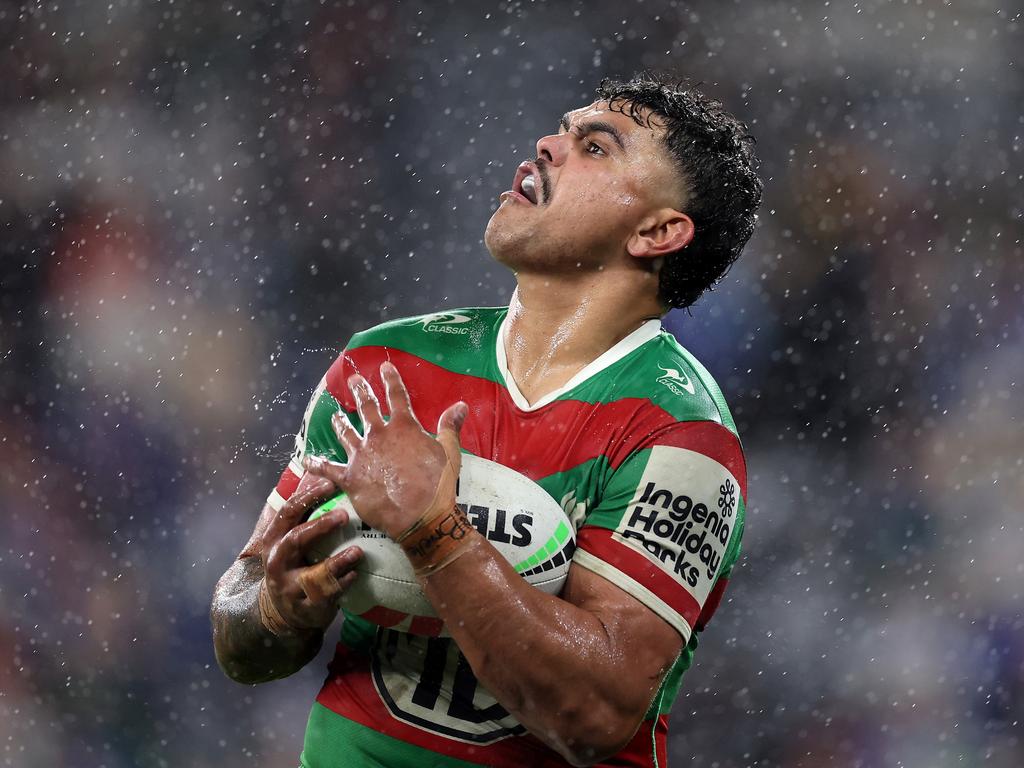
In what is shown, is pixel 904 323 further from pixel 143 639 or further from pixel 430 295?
pixel 143 639

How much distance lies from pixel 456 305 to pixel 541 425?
322cm

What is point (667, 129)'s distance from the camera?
9.83ft

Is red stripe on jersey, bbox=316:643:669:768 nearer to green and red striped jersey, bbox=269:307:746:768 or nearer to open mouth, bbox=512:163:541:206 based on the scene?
green and red striped jersey, bbox=269:307:746:768

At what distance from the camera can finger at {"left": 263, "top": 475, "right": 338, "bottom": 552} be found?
2.44 m

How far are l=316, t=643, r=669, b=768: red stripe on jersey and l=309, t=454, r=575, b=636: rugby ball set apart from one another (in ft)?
0.93

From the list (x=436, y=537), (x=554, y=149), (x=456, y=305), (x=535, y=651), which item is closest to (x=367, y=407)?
(x=436, y=537)

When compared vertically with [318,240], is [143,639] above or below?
below

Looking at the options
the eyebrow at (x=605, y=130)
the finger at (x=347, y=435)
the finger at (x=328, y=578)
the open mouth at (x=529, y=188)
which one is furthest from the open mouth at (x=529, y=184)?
the finger at (x=328, y=578)

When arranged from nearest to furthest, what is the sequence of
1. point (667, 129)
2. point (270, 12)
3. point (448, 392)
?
point (448, 392) → point (667, 129) → point (270, 12)

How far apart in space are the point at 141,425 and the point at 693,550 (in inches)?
157

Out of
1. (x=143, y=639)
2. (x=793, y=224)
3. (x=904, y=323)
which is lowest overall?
(x=143, y=639)

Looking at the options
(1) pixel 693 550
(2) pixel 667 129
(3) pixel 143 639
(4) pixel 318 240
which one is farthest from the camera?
(4) pixel 318 240

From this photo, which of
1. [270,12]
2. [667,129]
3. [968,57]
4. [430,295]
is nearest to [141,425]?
[430,295]

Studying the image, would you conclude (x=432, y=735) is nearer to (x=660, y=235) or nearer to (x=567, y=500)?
(x=567, y=500)
